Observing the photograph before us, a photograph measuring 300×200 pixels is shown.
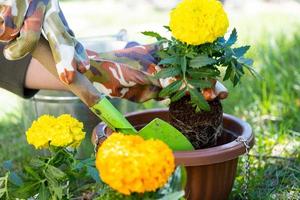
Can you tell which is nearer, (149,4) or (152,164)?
(152,164)

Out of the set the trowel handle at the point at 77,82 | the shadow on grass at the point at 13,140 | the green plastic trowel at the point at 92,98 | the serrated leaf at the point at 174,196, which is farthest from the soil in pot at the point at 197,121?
the shadow on grass at the point at 13,140

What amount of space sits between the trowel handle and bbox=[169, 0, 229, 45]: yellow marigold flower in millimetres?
275

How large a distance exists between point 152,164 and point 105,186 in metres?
0.26

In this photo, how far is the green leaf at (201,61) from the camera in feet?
5.38

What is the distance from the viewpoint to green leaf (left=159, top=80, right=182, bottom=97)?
1.69 m

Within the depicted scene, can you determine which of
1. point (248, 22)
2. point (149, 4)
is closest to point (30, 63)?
point (248, 22)

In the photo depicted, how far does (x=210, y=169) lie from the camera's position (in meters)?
1.66

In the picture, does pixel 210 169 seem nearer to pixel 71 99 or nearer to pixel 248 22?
pixel 71 99

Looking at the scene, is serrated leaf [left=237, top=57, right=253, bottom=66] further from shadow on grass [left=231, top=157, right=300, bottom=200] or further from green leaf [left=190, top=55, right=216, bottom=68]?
shadow on grass [left=231, top=157, right=300, bottom=200]

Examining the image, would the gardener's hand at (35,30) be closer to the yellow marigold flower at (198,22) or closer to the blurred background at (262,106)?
the yellow marigold flower at (198,22)

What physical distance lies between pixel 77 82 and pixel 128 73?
36 centimetres

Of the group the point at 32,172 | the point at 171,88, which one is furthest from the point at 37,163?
the point at 171,88

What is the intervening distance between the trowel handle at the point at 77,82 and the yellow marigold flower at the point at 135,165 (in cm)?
34

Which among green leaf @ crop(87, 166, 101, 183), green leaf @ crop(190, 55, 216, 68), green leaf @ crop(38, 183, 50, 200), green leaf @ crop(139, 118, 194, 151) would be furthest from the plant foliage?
green leaf @ crop(38, 183, 50, 200)
